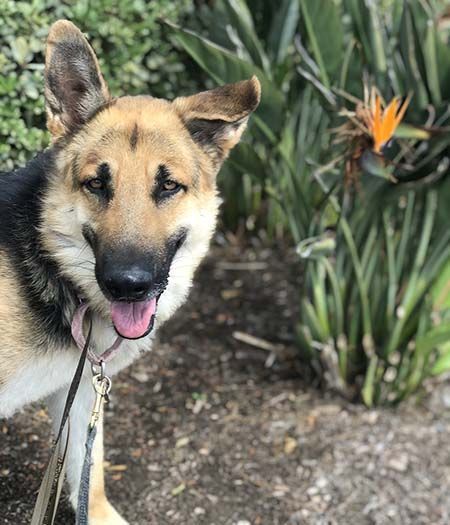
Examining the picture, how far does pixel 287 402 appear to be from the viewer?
4441mm

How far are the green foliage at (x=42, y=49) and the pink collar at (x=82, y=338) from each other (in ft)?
3.57

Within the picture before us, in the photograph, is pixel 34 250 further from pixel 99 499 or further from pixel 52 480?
pixel 99 499

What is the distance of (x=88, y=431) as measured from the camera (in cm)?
262

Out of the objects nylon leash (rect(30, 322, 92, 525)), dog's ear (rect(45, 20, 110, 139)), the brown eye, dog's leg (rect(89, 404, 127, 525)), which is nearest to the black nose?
nylon leash (rect(30, 322, 92, 525))

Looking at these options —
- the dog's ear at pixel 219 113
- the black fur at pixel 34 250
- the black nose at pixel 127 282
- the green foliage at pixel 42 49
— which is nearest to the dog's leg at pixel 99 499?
the black fur at pixel 34 250

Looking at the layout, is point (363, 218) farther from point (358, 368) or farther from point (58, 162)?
point (58, 162)

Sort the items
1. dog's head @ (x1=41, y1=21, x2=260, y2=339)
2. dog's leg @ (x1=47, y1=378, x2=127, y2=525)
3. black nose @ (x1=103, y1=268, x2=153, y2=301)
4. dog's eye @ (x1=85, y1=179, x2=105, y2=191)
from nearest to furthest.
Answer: black nose @ (x1=103, y1=268, x2=153, y2=301) → dog's head @ (x1=41, y1=21, x2=260, y2=339) → dog's eye @ (x1=85, y1=179, x2=105, y2=191) → dog's leg @ (x1=47, y1=378, x2=127, y2=525)

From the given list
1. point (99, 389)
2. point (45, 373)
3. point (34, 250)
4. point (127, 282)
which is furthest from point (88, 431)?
point (34, 250)

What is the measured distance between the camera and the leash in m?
2.59

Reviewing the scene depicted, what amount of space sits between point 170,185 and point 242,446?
1830 mm

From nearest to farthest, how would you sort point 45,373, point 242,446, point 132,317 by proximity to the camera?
point 132,317
point 45,373
point 242,446

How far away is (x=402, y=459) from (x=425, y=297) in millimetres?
903

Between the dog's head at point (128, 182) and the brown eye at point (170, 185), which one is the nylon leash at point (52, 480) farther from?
the brown eye at point (170, 185)

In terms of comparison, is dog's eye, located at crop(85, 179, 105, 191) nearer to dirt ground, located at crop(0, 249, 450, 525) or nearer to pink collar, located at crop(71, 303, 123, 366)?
pink collar, located at crop(71, 303, 123, 366)
